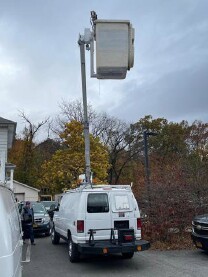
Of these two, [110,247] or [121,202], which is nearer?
[110,247]

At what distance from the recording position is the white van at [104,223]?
413 inches

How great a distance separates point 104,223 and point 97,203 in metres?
0.59

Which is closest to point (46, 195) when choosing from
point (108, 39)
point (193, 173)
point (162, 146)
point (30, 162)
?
point (30, 162)

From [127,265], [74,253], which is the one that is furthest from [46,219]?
[127,265]

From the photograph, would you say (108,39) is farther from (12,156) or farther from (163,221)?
(12,156)

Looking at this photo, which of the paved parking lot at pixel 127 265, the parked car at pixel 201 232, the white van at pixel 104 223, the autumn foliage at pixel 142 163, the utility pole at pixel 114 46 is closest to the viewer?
the utility pole at pixel 114 46

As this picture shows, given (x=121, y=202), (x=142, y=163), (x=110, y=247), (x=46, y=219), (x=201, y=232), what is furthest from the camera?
(x=142, y=163)

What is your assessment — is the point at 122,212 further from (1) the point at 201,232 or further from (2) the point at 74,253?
(1) the point at 201,232

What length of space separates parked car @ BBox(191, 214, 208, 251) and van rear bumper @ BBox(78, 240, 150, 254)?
6.76 ft

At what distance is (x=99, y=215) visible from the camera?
1103cm

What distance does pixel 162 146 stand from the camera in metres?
52.8

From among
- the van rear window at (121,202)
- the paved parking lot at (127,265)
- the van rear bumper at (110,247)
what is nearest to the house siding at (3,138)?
the paved parking lot at (127,265)

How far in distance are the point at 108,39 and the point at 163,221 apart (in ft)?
34.3

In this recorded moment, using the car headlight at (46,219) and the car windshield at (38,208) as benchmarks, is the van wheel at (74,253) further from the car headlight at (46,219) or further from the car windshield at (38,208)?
the car windshield at (38,208)
